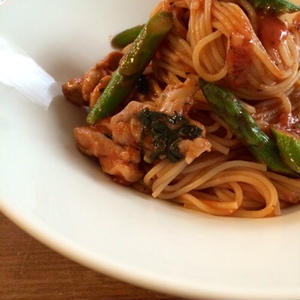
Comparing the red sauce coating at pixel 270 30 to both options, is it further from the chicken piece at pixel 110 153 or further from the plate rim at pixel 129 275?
the plate rim at pixel 129 275

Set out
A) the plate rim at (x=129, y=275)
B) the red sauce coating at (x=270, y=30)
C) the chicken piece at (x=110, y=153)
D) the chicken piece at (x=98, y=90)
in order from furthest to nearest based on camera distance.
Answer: the chicken piece at (x=98, y=90) → the red sauce coating at (x=270, y=30) → the chicken piece at (x=110, y=153) → the plate rim at (x=129, y=275)

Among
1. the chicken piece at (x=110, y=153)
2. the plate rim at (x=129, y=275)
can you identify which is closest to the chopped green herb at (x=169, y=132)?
the chicken piece at (x=110, y=153)

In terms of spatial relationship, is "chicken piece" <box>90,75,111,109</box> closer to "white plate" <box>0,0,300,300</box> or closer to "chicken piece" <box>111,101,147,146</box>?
"white plate" <box>0,0,300,300</box>

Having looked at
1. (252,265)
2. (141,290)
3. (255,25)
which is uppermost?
(255,25)

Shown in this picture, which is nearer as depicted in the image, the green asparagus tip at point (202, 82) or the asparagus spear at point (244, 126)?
the asparagus spear at point (244, 126)

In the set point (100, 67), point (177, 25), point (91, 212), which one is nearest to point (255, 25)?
point (177, 25)

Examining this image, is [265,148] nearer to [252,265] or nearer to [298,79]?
[298,79]
